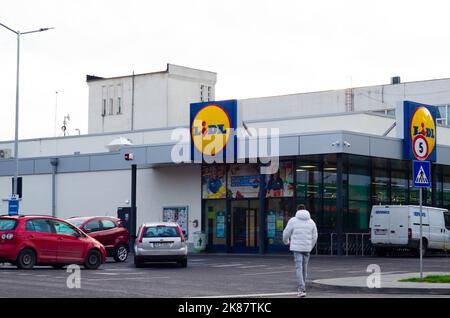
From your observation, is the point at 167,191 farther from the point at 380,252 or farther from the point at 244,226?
the point at 380,252

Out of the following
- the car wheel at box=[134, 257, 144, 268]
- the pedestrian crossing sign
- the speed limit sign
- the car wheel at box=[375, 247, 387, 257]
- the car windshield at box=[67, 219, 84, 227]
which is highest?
the speed limit sign

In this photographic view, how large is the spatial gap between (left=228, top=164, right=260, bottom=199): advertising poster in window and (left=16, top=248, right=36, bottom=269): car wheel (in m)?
18.2

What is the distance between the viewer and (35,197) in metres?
Answer: 53.5

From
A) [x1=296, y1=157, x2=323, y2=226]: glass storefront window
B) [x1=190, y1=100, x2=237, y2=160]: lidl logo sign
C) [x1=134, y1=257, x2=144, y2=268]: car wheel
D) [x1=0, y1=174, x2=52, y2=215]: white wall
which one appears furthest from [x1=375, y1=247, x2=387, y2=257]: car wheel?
[x1=0, y1=174, x2=52, y2=215]: white wall

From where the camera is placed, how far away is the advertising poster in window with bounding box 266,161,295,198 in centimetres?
4309

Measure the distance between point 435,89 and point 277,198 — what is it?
99.0ft

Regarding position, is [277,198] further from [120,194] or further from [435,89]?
[435,89]

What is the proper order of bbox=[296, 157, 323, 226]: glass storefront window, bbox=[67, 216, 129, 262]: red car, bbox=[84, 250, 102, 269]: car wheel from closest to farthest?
1. bbox=[84, 250, 102, 269]: car wheel
2. bbox=[67, 216, 129, 262]: red car
3. bbox=[296, 157, 323, 226]: glass storefront window

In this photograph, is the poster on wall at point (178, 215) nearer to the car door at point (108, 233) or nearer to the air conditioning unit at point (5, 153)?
the car door at point (108, 233)

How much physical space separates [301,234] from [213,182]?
26.7 metres

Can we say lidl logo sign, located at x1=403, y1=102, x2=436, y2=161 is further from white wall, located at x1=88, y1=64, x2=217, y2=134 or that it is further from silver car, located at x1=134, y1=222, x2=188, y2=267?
white wall, located at x1=88, y1=64, x2=217, y2=134

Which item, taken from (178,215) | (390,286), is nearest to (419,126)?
(178,215)

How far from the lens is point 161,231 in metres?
31.0
